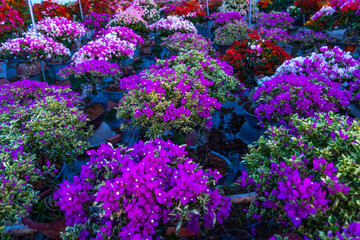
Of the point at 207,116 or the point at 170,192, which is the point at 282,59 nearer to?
the point at 207,116

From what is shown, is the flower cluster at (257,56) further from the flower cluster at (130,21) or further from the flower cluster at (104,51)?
the flower cluster at (130,21)

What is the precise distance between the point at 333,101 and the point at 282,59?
253 cm

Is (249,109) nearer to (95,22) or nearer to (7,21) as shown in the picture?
(7,21)

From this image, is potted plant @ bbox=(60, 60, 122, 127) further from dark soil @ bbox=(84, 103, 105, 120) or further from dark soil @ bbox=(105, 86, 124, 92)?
dark soil @ bbox=(105, 86, 124, 92)

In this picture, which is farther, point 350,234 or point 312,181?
point 312,181

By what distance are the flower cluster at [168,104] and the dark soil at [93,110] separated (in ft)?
5.19

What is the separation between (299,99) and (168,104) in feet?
6.31

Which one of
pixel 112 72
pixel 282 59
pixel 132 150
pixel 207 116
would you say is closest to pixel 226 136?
pixel 207 116

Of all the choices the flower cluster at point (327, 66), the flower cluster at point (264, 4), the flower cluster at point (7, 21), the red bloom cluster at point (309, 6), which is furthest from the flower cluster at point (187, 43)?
the flower cluster at point (264, 4)

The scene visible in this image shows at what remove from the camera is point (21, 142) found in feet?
9.81

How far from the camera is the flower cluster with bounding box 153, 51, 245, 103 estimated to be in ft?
14.7

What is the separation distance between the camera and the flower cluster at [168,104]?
3350 mm

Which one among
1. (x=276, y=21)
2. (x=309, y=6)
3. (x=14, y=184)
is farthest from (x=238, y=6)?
(x=14, y=184)

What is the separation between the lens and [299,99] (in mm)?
3625
